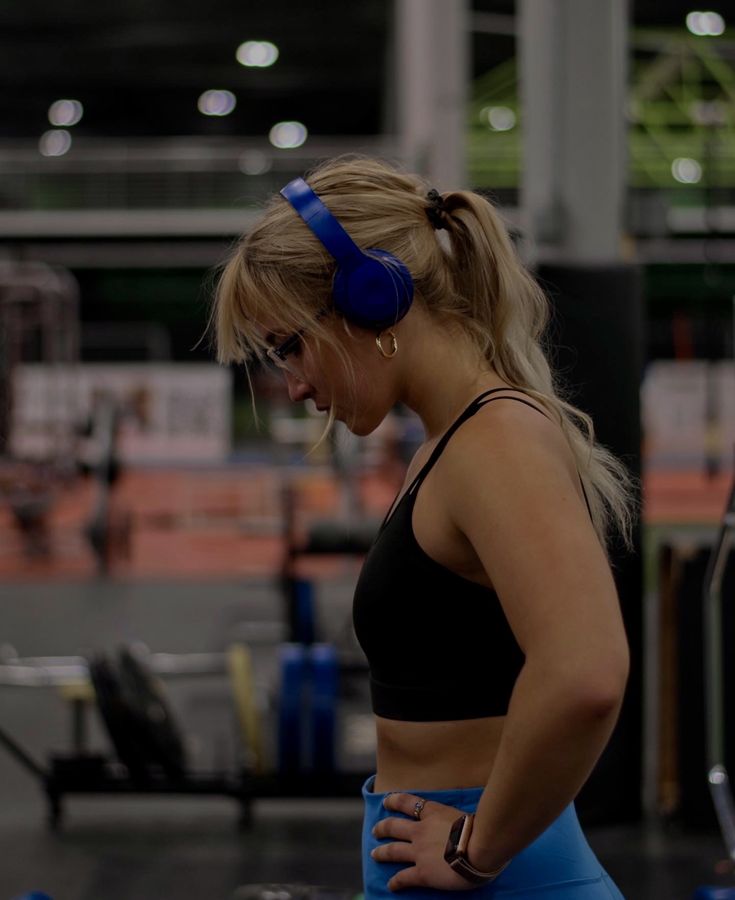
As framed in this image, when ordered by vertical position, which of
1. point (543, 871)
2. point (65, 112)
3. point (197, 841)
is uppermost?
point (65, 112)

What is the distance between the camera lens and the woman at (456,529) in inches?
36.5

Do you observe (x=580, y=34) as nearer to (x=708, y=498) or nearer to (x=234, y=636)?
(x=234, y=636)

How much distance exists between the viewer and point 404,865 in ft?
3.55

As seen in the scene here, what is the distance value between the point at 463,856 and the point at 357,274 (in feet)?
1.65

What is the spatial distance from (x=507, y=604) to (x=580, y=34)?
3.09 m

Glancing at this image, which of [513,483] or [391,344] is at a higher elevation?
[391,344]

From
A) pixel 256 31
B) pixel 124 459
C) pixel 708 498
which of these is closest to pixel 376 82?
A: pixel 256 31

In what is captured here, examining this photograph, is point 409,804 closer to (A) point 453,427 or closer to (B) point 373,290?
(A) point 453,427

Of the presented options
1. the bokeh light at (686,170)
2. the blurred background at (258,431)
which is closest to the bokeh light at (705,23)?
the blurred background at (258,431)

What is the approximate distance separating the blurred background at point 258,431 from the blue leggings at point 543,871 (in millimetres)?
415

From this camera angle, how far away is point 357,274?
104cm

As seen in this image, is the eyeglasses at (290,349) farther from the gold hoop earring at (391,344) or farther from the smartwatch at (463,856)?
the smartwatch at (463,856)

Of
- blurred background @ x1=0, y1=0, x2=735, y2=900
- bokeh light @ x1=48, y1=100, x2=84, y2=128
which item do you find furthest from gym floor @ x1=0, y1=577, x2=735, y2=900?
bokeh light @ x1=48, y1=100, x2=84, y2=128

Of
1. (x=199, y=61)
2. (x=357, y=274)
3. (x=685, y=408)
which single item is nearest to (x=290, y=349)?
(x=357, y=274)
